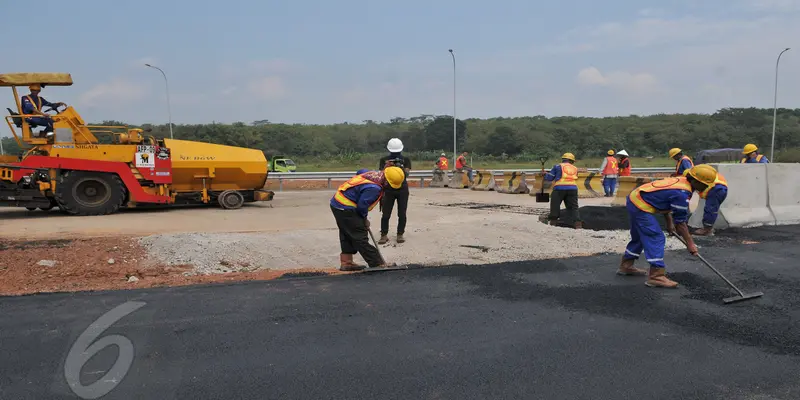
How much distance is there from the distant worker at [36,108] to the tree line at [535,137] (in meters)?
42.9

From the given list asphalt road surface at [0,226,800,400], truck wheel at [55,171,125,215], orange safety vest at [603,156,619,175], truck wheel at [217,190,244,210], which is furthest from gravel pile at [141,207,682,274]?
orange safety vest at [603,156,619,175]

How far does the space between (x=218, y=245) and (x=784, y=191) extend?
10.0 m

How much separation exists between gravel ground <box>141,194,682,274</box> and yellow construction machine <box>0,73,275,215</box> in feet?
14.8

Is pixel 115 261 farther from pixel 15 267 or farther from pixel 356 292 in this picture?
pixel 356 292

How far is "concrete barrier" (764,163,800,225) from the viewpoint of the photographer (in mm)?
9617

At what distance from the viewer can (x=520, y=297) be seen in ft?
16.9

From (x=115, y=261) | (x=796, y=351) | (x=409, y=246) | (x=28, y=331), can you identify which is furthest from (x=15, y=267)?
(x=796, y=351)

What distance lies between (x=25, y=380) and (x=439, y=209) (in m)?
10.0

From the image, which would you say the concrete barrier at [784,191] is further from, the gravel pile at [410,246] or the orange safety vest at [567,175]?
the orange safety vest at [567,175]

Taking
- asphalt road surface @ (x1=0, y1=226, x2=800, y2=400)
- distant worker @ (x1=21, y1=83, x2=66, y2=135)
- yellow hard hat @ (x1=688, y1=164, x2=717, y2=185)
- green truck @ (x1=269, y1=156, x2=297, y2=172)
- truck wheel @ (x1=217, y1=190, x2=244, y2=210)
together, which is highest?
distant worker @ (x1=21, y1=83, x2=66, y2=135)

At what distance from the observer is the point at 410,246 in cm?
792

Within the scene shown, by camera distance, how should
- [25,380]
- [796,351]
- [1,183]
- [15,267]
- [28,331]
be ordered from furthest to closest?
[1,183] < [15,267] < [28,331] < [796,351] < [25,380]

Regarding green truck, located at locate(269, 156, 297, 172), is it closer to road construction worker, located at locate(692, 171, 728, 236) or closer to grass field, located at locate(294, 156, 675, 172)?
grass field, located at locate(294, 156, 675, 172)

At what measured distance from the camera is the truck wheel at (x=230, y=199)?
1294cm
